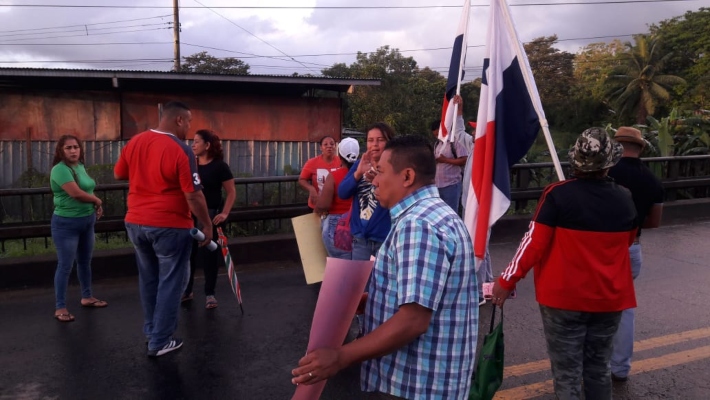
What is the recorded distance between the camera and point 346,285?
204cm

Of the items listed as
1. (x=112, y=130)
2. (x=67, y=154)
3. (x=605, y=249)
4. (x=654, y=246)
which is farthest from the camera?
(x=112, y=130)

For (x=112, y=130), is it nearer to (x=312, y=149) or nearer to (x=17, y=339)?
(x=312, y=149)

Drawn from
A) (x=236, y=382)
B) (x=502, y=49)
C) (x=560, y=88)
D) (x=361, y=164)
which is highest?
(x=560, y=88)

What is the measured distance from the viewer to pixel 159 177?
14.9 feet

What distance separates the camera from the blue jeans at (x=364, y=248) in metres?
4.57

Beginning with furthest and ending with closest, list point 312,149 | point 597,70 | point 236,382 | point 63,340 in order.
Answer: point 597,70
point 312,149
point 63,340
point 236,382

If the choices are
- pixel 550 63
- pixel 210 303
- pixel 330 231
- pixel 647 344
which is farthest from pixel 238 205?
pixel 550 63

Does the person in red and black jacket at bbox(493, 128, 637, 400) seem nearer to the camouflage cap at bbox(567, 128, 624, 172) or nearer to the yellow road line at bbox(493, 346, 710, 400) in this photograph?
the camouflage cap at bbox(567, 128, 624, 172)

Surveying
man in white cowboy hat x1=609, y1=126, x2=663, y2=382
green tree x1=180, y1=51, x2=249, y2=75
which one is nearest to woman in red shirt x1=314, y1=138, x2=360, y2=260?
man in white cowboy hat x1=609, y1=126, x2=663, y2=382

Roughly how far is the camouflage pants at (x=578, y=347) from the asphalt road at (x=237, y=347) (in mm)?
946

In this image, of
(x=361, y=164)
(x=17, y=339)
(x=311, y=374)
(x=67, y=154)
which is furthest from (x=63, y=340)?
(x=311, y=374)

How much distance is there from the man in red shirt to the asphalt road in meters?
0.45

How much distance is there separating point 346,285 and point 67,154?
4.44 m

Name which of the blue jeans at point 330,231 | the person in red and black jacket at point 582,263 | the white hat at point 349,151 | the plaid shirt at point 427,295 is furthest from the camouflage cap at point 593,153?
the blue jeans at point 330,231
